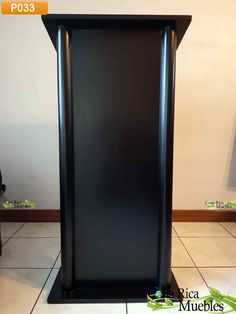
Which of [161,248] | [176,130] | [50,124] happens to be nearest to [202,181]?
[176,130]

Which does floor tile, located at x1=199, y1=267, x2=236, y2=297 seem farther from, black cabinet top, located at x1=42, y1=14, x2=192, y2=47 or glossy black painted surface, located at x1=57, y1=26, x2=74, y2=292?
black cabinet top, located at x1=42, y1=14, x2=192, y2=47

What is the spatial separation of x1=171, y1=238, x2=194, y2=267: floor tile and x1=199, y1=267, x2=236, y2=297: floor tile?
0.28 ft

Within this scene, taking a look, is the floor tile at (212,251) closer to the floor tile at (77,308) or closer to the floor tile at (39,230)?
the floor tile at (77,308)

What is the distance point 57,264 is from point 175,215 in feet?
3.24

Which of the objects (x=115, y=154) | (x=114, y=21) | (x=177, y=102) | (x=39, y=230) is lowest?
(x=39, y=230)

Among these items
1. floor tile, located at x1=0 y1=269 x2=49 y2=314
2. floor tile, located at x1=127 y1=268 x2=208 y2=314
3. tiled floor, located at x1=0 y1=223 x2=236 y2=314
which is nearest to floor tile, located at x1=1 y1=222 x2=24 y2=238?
tiled floor, located at x1=0 y1=223 x2=236 y2=314

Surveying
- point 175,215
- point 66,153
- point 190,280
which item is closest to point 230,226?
point 175,215

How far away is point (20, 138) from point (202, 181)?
1.38m

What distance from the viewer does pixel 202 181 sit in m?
1.92

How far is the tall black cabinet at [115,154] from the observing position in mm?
Result: 939

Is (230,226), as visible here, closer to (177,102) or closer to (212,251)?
(212,251)

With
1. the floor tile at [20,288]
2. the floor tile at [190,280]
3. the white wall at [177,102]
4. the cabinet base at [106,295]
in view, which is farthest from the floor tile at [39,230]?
the floor tile at [190,280]

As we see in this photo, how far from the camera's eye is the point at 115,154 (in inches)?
39.3

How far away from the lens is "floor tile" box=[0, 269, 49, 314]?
96 centimetres
